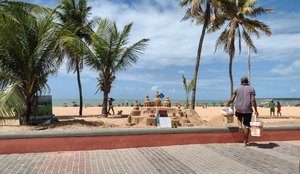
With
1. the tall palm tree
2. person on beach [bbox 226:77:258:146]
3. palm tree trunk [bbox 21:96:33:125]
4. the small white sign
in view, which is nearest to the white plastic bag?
person on beach [bbox 226:77:258:146]

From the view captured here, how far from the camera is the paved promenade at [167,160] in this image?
6.34 metres

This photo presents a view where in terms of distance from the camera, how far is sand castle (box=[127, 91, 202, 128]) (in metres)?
17.0

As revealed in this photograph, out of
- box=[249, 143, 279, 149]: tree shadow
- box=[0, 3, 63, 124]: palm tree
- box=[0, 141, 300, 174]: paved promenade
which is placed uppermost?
box=[0, 3, 63, 124]: palm tree

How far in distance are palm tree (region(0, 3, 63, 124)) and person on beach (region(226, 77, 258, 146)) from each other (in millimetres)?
7017

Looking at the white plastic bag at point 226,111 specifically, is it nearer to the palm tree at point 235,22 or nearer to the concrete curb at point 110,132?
the concrete curb at point 110,132

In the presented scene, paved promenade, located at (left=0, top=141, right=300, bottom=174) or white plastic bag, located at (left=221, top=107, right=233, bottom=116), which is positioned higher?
white plastic bag, located at (left=221, top=107, right=233, bottom=116)

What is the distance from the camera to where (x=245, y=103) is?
8422 millimetres

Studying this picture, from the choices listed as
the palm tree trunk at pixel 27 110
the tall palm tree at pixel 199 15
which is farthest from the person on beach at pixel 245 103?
the tall palm tree at pixel 199 15

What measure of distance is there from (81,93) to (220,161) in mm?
22419

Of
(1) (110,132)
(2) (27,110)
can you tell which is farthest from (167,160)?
(2) (27,110)

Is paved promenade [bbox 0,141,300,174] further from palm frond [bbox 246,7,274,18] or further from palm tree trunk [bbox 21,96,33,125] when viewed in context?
palm frond [bbox 246,7,274,18]

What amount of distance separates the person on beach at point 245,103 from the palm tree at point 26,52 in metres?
7.02

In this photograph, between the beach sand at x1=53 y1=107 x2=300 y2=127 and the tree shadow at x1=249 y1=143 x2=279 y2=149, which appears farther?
the beach sand at x1=53 y1=107 x2=300 y2=127

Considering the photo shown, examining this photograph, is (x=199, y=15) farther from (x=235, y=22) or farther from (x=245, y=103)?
(x=245, y=103)
